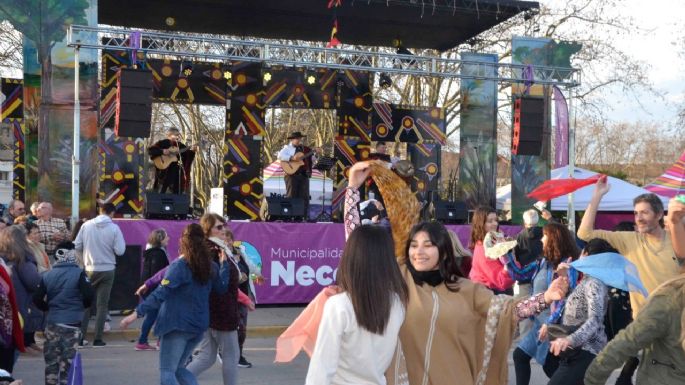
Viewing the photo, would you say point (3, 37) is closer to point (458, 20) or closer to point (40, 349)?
point (458, 20)

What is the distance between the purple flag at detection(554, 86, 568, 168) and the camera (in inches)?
655

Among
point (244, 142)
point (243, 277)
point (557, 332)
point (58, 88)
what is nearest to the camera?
point (557, 332)

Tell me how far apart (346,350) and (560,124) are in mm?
13913

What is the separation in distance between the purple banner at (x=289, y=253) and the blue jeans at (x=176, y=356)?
21.0 feet

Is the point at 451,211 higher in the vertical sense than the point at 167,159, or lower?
lower

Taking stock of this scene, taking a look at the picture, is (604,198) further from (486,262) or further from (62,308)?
(62,308)

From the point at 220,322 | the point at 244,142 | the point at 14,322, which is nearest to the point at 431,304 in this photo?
the point at 220,322

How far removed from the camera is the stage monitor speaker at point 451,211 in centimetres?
1650

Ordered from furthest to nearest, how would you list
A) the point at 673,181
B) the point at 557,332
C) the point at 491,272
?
the point at 673,181
the point at 491,272
the point at 557,332

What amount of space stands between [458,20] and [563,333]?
13.6m

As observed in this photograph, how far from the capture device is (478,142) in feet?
60.4

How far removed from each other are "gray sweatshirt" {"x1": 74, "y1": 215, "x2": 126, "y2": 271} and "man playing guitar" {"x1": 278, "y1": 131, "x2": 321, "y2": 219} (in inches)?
254

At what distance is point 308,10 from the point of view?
17.4m

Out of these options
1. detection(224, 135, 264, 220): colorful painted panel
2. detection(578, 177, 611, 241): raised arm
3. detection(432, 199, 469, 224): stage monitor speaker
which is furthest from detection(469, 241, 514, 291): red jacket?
detection(224, 135, 264, 220): colorful painted panel
